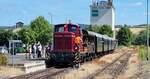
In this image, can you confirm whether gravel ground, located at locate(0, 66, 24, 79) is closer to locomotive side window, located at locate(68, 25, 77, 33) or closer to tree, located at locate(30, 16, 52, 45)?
locomotive side window, located at locate(68, 25, 77, 33)

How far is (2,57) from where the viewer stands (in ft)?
111

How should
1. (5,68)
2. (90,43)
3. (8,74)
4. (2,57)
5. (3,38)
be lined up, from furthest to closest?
(3,38) → (90,43) → (2,57) → (5,68) → (8,74)

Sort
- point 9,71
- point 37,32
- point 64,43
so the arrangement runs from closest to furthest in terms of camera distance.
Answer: point 9,71 < point 64,43 < point 37,32

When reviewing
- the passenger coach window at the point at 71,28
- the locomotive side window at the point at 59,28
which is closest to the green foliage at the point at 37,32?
the locomotive side window at the point at 59,28

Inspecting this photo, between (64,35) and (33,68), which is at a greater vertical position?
(64,35)

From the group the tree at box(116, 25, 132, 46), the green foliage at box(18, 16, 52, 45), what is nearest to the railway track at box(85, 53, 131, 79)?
the green foliage at box(18, 16, 52, 45)

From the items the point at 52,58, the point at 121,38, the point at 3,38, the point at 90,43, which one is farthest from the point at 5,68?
the point at 121,38

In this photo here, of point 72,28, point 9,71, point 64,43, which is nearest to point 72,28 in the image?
point 72,28

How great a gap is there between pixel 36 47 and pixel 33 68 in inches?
588

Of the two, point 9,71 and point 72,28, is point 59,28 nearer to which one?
point 72,28

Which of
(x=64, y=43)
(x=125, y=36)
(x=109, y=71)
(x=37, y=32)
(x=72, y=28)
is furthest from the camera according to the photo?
(x=125, y=36)

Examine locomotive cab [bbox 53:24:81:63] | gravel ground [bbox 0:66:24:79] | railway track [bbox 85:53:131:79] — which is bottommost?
railway track [bbox 85:53:131:79]

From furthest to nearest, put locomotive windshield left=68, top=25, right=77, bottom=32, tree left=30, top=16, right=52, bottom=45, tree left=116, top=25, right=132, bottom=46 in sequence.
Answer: tree left=116, top=25, right=132, bottom=46 < tree left=30, top=16, right=52, bottom=45 < locomotive windshield left=68, top=25, right=77, bottom=32

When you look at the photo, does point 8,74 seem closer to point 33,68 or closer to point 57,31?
point 33,68
